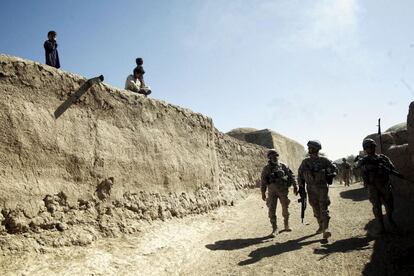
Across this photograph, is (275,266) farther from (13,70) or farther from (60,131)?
(13,70)

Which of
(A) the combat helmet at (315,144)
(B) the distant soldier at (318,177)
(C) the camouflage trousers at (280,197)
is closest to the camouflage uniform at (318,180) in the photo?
(B) the distant soldier at (318,177)

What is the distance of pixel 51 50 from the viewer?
6496mm

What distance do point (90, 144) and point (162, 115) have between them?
83.3 inches

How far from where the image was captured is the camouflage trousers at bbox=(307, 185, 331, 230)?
19.9 feet

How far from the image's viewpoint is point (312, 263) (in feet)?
15.8

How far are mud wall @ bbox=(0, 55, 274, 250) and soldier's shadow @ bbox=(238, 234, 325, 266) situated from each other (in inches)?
75.3

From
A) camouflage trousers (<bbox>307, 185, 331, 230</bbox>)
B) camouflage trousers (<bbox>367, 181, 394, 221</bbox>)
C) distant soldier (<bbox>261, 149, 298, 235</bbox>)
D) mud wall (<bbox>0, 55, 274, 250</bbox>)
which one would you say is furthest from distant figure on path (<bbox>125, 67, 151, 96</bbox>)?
camouflage trousers (<bbox>367, 181, 394, 221</bbox>)

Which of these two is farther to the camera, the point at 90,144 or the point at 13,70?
the point at 90,144

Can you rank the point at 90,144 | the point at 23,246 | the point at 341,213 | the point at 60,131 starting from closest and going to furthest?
1. the point at 23,246
2. the point at 60,131
3. the point at 90,144
4. the point at 341,213

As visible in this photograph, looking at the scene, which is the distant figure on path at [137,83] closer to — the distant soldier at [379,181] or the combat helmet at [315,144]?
the combat helmet at [315,144]

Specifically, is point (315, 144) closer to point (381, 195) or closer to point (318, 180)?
point (318, 180)

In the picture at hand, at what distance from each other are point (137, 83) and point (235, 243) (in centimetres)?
378

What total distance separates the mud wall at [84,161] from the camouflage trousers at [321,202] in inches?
101

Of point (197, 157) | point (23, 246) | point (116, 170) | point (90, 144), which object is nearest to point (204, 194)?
point (197, 157)
